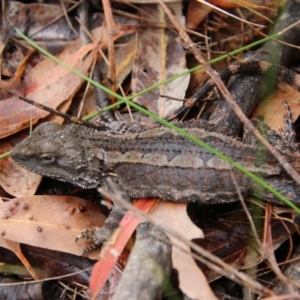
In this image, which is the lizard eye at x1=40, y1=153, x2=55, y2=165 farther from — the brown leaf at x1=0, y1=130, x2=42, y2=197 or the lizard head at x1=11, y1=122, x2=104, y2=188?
the brown leaf at x1=0, y1=130, x2=42, y2=197

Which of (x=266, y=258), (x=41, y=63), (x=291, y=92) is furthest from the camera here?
(x=41, y=63)

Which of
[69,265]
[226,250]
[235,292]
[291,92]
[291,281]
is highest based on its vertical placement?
[291,92]

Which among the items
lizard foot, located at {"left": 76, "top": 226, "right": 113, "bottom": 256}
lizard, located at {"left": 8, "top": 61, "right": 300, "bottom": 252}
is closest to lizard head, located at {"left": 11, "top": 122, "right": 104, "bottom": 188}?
lizard, located at {"left": 8, "top": 61, "right": 300, "bottom": 252}

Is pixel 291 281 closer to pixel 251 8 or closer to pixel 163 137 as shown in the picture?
pixel 163 137

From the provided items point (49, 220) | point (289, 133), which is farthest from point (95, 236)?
point (289, 133)

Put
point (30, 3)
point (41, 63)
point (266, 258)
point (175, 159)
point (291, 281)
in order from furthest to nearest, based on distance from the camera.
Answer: point (30, 3) → point (41, 63) → point (175, 159) → point (266, 258) → point (291, 281)

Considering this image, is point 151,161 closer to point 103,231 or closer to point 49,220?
point 103,231

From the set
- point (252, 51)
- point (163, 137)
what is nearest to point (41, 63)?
point (163, 137)
